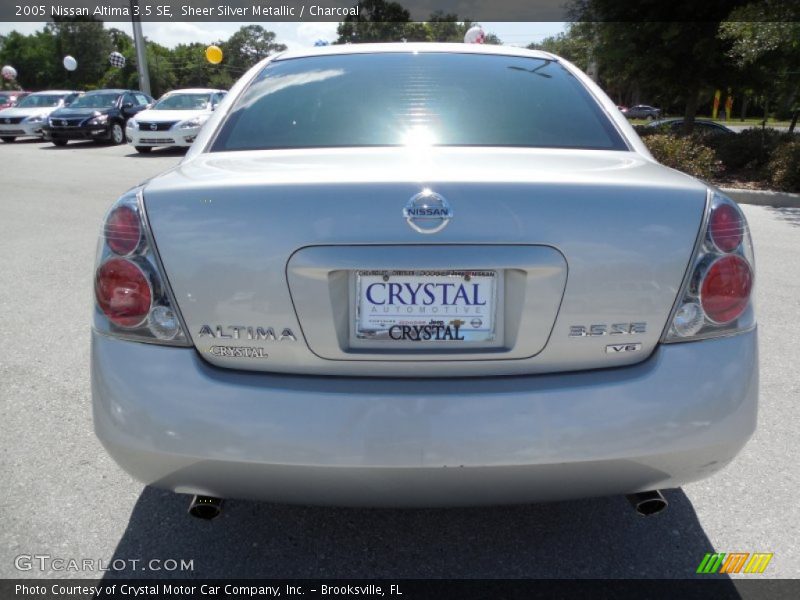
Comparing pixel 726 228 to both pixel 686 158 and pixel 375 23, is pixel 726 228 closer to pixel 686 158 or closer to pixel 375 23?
pixel 686 158

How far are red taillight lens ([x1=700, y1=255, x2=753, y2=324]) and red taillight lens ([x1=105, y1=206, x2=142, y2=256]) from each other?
5.13ft

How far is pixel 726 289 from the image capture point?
186 cm

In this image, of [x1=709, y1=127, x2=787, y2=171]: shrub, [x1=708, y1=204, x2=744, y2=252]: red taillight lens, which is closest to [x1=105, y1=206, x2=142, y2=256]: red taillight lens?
[x1=708, y1=204, x2=744, y2=252]: red taillight lens

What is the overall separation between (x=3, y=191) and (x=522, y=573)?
11516mm

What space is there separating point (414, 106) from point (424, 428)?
133 cm

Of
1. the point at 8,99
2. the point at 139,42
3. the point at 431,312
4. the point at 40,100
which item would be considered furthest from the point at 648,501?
the point at 8,99

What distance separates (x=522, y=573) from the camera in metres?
2.16

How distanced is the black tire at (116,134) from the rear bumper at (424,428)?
65.8ft

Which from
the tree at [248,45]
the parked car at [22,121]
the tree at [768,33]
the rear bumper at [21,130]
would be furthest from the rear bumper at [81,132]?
the tree at [248,45]

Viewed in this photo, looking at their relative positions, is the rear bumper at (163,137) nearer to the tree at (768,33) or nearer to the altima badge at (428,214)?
the tree at (768,33)

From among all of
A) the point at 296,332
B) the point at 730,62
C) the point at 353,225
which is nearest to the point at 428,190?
the point at 353,225

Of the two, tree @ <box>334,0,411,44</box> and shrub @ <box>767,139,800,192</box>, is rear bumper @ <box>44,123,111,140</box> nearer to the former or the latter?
shrub @ <box>767,139,800,192</box>

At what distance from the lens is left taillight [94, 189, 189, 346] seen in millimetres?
1811

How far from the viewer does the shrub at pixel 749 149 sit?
491 inches
